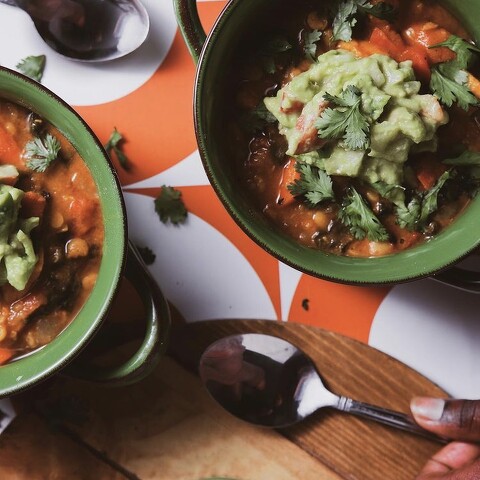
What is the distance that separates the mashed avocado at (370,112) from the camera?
7.18 feet

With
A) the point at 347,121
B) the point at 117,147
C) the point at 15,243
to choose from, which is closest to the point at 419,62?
the point at 347,121

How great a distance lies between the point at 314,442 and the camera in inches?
111

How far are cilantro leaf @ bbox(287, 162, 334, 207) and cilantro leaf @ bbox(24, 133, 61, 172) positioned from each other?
2.45 feet

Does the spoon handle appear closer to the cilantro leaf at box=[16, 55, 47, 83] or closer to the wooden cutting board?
the wooden cutting board

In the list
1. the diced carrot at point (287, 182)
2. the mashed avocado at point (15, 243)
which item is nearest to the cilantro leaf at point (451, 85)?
the diced carrot at point (287, 182)

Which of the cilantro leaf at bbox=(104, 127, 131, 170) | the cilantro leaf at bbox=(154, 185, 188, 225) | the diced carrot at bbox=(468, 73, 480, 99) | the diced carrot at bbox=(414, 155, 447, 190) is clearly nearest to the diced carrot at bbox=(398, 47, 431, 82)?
the diced carrot at bbox=(468, 73, 480, 99)

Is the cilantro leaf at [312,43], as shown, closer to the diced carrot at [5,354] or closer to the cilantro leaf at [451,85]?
the cilantro leaf at [451,85]

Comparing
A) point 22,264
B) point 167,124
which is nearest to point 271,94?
point 167,124

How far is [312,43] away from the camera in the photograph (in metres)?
2.39

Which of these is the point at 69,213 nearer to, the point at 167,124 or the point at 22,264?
the point at 22,264

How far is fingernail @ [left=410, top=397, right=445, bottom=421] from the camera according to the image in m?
2.70

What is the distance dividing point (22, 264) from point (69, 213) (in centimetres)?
23

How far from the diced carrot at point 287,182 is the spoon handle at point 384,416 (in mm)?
829

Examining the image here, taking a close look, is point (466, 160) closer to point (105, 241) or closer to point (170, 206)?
point (170, 206)
